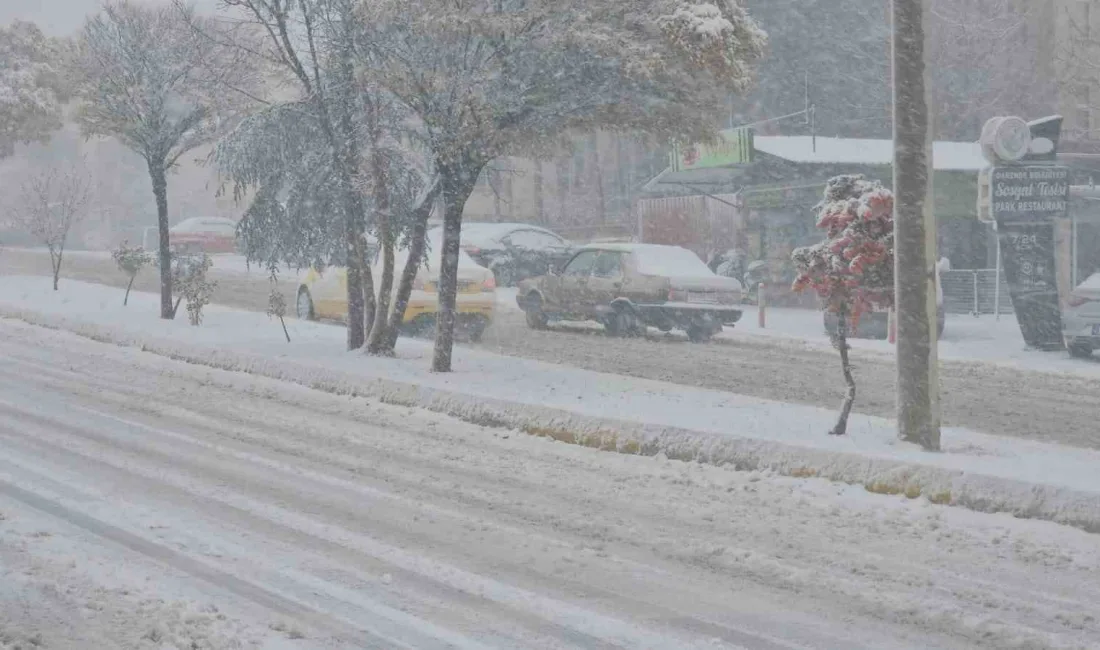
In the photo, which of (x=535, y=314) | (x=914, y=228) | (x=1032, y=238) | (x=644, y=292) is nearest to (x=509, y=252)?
(x=535, y=314)

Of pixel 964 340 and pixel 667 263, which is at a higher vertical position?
pixel 667 263

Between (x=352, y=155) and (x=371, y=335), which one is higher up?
(x=352, y=155)

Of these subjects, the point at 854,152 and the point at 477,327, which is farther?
the point at 854,152

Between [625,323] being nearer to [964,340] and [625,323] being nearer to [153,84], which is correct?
[964,340]

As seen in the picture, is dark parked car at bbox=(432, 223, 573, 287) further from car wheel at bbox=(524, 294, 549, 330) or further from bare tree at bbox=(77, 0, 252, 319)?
bare tree at bbox=(77, 0, 252, 319)

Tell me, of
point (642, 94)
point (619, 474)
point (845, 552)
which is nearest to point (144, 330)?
point (642, 94)

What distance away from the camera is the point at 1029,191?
21.0m

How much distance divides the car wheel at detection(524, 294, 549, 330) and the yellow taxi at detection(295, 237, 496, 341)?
1.32 meters

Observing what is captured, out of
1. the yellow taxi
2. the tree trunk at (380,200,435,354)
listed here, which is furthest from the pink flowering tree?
the yellow taxi

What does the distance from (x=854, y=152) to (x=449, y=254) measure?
2009 centimetres

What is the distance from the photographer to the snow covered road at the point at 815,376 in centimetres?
1331

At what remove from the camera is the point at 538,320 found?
76.2 feet

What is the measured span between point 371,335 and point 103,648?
428 inches

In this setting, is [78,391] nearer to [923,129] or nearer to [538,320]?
[923,129]
